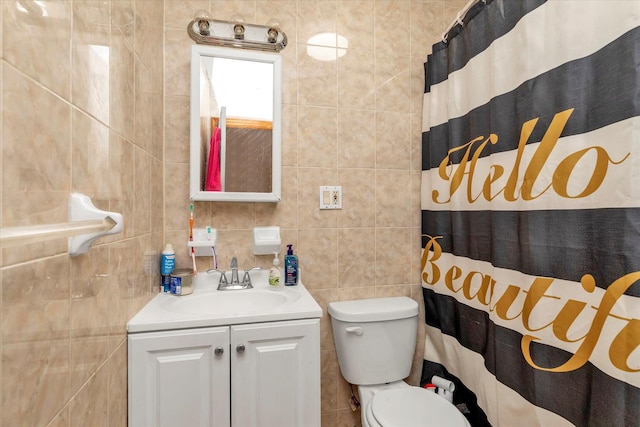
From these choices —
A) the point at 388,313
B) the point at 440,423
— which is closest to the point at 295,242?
the point at 388,313

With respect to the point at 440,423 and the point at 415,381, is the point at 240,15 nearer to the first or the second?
the point at 440,423

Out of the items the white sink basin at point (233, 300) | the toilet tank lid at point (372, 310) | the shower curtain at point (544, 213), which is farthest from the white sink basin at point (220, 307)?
the shower curtain at point (544, 213)

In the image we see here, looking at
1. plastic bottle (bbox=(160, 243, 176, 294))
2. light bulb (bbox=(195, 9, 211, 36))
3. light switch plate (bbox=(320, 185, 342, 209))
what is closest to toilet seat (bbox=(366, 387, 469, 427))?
light switch plate (bbox=(320, 185, 342, 209))

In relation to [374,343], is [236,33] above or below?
above

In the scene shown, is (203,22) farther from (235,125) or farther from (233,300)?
(233,300)

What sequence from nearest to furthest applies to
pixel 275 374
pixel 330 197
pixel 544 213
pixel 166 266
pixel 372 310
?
pixel 544 213
pixel 275 374
pixel 166 266
pixel 372 310
pixel 330 197

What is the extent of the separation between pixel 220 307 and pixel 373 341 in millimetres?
696

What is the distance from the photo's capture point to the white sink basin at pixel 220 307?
0.98 meters

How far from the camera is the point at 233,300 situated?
131cm

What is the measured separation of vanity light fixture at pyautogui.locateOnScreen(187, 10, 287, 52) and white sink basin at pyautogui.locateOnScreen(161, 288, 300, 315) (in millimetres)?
1112

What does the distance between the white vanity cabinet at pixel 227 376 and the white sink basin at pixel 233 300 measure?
23 centimetres

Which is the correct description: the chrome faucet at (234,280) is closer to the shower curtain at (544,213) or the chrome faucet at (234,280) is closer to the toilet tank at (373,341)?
the toilet tank at (373,341)

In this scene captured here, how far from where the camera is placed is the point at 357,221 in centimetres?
156

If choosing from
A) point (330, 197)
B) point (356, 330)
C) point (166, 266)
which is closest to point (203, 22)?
point (330, 197)
